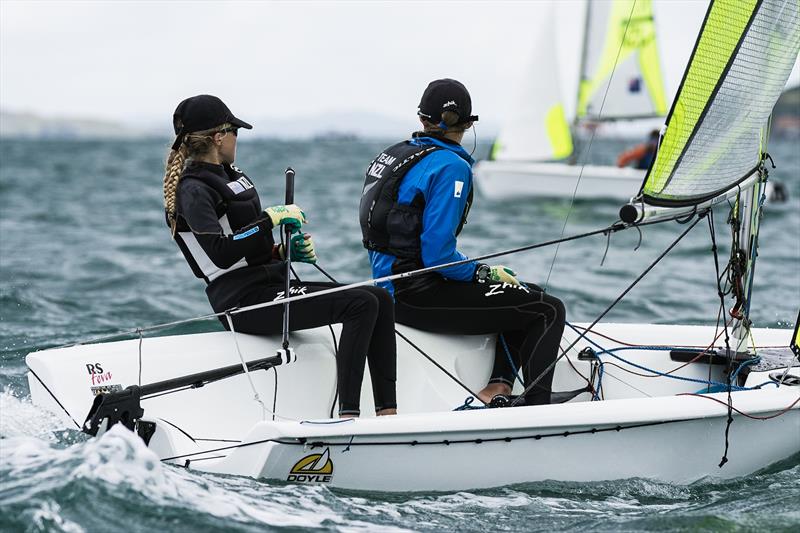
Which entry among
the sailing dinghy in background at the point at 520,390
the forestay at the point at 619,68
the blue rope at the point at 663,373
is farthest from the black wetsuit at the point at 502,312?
the forestay at the point at 619,68

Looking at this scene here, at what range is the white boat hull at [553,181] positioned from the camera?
51.4ft

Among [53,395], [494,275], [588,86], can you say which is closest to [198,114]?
[53,395]

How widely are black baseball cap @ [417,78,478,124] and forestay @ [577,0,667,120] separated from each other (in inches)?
520

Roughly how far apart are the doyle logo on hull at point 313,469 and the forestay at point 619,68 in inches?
548

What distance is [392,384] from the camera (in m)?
3.43

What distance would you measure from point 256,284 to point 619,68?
13.8 meters

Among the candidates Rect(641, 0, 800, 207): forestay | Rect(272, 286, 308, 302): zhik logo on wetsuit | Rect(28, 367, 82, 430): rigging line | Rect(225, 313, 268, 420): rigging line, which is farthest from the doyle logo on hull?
Rect(641, 0, 800, 207): forestay

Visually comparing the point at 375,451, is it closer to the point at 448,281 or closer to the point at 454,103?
the point at 448,281

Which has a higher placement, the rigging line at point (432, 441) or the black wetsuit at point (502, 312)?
the black wetsuit at point (502, 312)

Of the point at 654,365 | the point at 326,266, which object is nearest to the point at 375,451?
the point at 654,365

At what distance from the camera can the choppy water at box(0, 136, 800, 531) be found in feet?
9.09

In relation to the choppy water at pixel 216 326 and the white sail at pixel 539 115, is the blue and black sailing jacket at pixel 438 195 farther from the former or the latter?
the white sail at pixel 539 115

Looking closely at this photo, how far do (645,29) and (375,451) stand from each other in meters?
14.2

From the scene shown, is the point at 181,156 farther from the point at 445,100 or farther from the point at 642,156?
the point at 642,156
